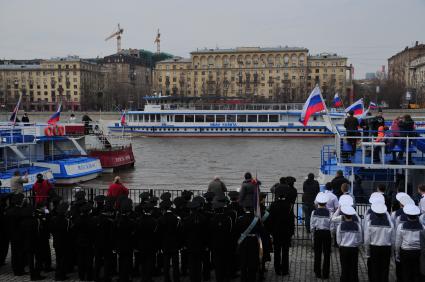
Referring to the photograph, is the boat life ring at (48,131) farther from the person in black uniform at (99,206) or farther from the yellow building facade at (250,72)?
the yellow building facade at (250,72)

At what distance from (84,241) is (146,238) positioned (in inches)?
55.6

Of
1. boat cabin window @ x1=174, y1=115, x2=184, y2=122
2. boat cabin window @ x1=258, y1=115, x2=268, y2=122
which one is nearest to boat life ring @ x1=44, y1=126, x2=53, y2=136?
boat cabin window @ x1=174, y1=115, x2=184, y2=122

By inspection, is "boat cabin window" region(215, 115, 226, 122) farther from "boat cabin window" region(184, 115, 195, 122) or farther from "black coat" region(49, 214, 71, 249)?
"black coat" region(49, 214, 71, 249)

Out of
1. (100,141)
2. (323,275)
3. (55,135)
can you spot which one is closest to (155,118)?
(100,141)

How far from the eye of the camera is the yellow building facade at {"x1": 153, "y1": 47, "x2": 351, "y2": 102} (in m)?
151

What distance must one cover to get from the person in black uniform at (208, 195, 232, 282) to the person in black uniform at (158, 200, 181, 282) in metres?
0.70

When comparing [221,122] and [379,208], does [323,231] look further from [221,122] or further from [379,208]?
[221,122]

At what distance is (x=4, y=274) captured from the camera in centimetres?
1133

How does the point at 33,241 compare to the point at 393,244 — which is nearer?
the point at 393,244

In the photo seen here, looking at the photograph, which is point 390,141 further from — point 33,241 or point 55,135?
point 55,135

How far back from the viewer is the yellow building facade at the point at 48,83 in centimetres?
15900

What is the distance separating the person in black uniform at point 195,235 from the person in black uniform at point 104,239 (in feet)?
5.38

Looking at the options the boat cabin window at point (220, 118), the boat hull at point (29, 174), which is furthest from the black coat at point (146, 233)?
the boat cabin window at point (220, 118)

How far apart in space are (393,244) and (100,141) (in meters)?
29.6
